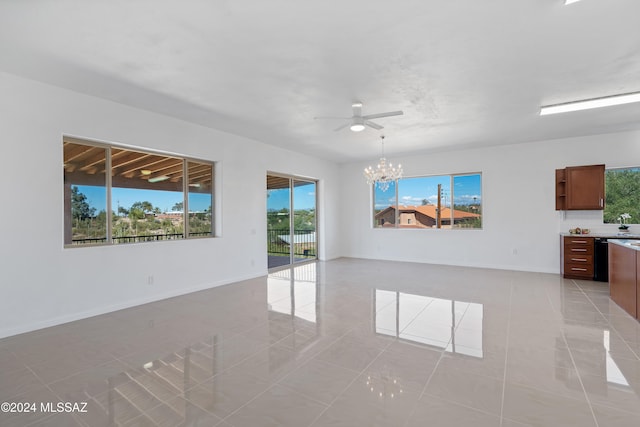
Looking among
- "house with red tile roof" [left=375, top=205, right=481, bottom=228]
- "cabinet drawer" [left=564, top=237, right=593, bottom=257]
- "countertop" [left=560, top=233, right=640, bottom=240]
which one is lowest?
"cabinet drawer" [left=564, top=237, right=593, bottom=257]

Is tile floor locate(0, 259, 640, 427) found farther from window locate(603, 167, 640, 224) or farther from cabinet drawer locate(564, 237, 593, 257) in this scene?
window locate(603, 167, 640, 224)

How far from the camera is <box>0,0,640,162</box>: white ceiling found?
2330mm

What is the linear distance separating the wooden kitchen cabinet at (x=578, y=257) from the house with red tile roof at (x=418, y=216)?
184 centimetres

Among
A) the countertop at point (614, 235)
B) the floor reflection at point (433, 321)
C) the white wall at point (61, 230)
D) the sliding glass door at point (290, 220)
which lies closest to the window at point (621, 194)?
the countertop at point (614, 235)

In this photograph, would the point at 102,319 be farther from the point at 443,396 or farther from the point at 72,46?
the point at 443,396

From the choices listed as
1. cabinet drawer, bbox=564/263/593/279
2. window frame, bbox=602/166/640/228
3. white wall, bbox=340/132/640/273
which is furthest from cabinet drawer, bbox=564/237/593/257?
window frame, bbox=602/166/640/228

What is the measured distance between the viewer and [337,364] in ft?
8.55

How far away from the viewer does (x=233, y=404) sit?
2.08 meters

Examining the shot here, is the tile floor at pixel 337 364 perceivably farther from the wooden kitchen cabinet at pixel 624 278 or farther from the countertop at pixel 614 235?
the countertop at pixel 614 235

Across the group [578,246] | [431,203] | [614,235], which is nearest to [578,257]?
[578,246]

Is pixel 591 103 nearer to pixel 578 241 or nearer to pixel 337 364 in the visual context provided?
pixel 578 241

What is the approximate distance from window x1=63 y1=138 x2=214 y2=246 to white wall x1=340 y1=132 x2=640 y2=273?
17.3ft

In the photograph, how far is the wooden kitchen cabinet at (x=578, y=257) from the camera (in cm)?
568

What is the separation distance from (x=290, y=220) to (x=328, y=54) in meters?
4.98
